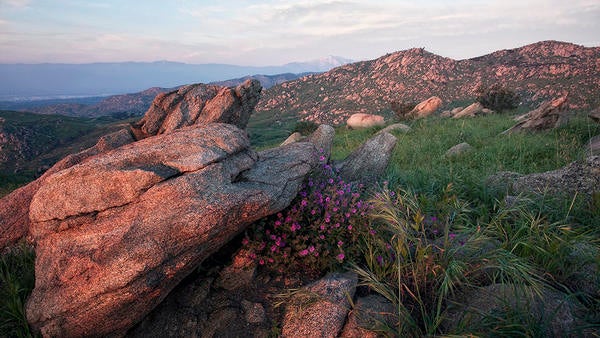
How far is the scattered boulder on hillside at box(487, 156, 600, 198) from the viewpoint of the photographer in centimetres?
596

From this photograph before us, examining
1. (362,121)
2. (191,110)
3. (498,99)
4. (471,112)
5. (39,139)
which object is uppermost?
(191,110)

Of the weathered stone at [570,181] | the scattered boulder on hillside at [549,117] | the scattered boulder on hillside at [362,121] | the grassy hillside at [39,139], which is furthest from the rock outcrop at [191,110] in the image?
the grassy hillside at [39,139]

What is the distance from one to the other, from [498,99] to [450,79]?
38.0 metres

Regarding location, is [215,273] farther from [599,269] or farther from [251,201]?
[599,269]

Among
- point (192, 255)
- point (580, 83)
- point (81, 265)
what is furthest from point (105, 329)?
point (580, 83)

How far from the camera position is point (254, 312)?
4.26m

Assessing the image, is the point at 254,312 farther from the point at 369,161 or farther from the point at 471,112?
the point at 471,112

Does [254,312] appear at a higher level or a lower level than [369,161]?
lower

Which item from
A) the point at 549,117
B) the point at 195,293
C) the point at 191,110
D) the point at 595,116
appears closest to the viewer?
the point at 195,293

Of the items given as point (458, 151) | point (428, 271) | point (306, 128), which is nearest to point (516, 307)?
point (428, 271)

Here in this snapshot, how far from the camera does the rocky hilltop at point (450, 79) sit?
1855 inches

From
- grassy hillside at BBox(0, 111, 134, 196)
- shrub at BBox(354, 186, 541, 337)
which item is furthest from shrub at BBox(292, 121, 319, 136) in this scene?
grassy hillside at BBox(0, 111, 134, 196)

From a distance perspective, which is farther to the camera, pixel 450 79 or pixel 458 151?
pixel 450 79

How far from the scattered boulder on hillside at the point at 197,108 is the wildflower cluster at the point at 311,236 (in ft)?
14.0
